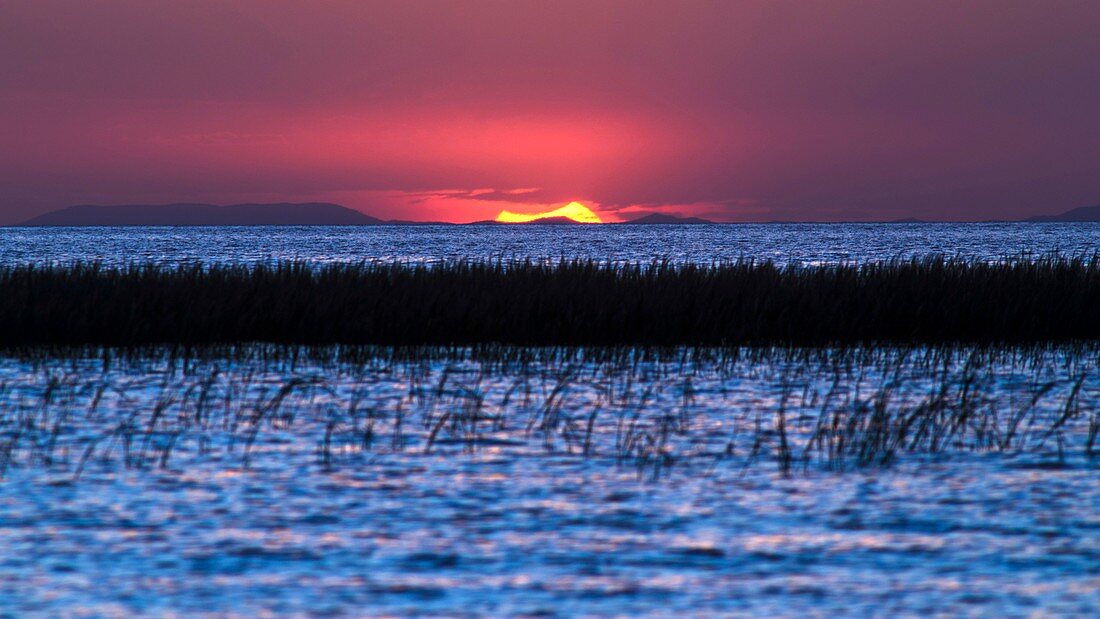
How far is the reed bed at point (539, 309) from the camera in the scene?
738 inches

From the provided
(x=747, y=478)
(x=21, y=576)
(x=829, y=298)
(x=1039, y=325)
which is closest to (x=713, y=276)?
(x=829, y=298)

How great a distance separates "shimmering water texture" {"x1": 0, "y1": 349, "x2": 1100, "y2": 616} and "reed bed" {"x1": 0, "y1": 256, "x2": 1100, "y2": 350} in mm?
3839

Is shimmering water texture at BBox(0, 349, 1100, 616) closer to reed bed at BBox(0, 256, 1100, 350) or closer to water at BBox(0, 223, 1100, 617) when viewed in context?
water at BBox(0, 223, 1100, 617)

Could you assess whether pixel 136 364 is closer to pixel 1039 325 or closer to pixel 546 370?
pixel 546 370

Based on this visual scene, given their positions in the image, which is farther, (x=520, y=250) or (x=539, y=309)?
(x=520, y=250)

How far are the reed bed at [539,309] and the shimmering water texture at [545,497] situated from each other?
384cm

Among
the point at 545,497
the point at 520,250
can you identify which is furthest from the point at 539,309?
the point at 520,250

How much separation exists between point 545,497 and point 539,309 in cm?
1070

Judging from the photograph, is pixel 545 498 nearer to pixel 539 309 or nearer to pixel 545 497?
pixel 545 497

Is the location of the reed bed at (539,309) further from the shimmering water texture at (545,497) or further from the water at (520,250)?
the water at (520,250)

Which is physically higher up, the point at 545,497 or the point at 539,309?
the point at 539,309

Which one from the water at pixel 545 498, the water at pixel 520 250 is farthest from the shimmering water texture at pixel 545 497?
the water at pixel 520 250

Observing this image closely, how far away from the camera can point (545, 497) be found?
8914 mm

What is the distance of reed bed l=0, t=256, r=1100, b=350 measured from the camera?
61.5 feet
